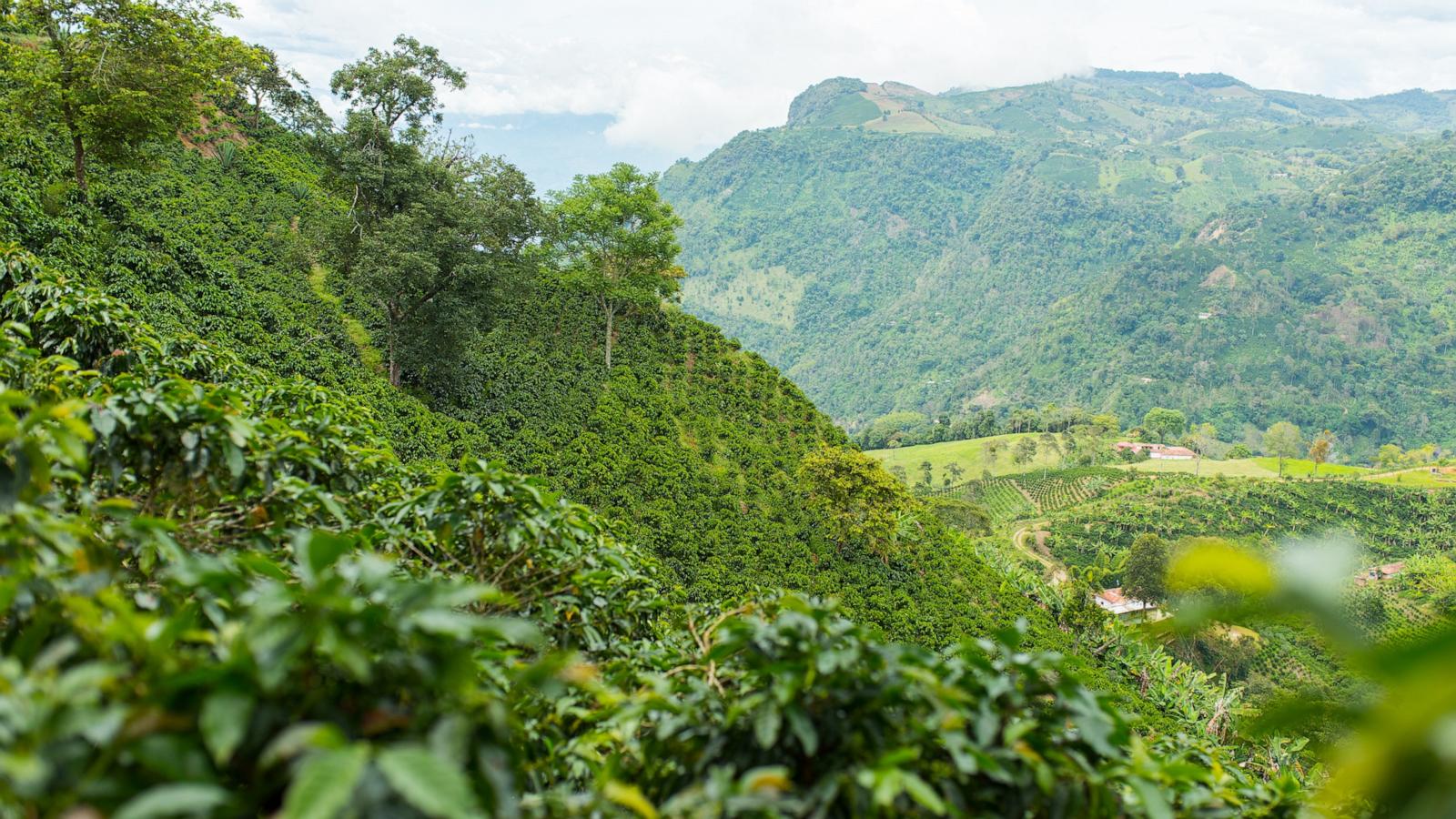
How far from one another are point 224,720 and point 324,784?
0.26 meters

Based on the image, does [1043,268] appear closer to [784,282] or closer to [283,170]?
Result: [784,282]

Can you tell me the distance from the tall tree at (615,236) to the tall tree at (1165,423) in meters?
86.5

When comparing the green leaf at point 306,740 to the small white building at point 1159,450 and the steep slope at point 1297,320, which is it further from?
the steep slope at point 1297,320

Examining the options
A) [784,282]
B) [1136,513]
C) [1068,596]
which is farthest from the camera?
[784,282]

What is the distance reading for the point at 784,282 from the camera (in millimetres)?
184000

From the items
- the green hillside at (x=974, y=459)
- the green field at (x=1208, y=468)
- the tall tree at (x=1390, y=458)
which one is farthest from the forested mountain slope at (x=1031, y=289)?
the green hillside at (x=974, y=459)

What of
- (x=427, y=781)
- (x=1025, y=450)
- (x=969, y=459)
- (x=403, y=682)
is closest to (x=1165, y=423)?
(x=1025, y=450)

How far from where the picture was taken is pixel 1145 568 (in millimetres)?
32812

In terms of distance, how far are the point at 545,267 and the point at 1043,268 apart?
6596 inches

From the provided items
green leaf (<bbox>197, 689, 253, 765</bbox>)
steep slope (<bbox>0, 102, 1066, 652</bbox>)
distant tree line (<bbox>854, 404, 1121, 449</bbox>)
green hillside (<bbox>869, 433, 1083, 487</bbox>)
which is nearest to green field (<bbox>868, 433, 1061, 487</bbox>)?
green hillside (<bbox>869, 433, 1083, 487</bbox>)

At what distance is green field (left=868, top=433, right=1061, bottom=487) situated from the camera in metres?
70.6

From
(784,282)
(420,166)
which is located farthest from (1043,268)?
(420,166)

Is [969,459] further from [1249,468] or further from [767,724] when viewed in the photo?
[767,724]

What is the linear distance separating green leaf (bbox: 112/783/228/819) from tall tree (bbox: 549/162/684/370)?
58.5 ft
